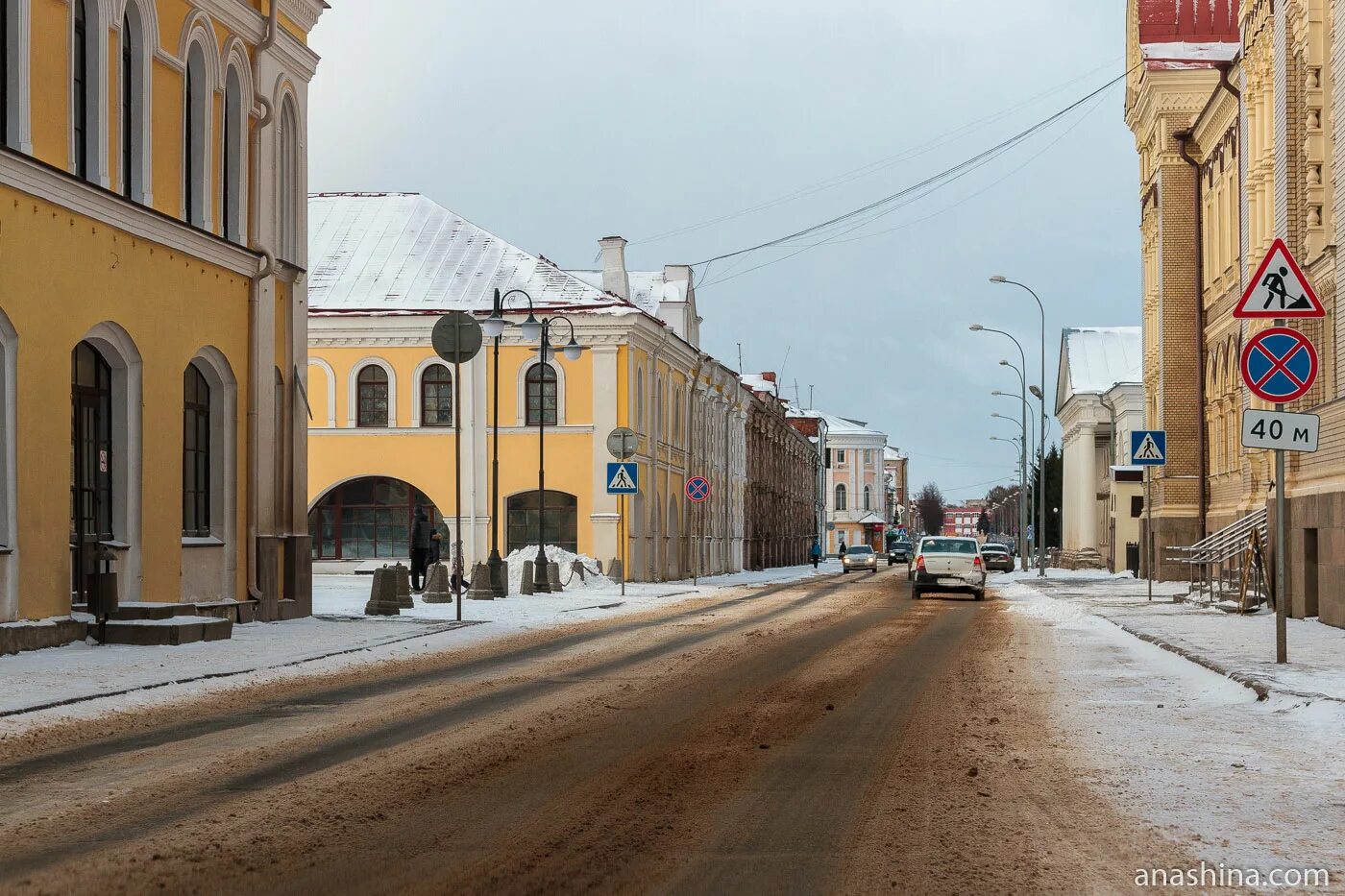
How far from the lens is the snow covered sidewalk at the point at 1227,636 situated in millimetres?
13602

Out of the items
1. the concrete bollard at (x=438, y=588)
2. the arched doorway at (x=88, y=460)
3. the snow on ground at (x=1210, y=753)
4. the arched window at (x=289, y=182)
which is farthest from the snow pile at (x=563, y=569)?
the snow on ground at (x=1210, y=753)

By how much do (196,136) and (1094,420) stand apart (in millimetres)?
63539

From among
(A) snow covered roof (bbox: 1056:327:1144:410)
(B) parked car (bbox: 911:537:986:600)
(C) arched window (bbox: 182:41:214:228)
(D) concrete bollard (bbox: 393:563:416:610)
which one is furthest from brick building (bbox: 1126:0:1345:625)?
(A) snow covered roof (bbox: 1056:327:1144:410)

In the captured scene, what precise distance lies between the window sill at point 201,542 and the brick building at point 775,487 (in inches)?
2129

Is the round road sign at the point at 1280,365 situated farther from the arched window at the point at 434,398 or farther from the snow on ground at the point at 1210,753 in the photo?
the arched window at the point at 434,398

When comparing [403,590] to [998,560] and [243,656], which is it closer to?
[243,656]

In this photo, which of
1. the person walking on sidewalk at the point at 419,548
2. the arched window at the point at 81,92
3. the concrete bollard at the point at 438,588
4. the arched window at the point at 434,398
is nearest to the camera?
the arched window at the point at 81,92

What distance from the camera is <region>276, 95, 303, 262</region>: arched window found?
2558cm

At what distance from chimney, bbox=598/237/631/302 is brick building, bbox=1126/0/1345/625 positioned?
17.5 meters

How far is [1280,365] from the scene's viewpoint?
14617 millimetres

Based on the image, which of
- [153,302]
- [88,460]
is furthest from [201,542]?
[153,302]

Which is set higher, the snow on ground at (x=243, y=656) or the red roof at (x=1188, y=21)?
the red roof at (x=1188, y=21)

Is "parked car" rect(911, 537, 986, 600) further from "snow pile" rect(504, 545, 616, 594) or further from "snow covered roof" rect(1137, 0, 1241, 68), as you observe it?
"snow covered roof" rect(1137, 0, 1241, 68)

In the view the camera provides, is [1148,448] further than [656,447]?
No
